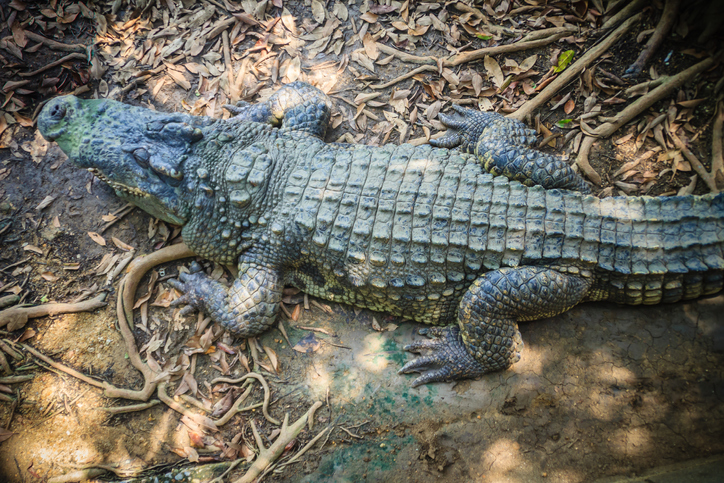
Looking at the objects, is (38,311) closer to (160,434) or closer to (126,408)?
(126,408)

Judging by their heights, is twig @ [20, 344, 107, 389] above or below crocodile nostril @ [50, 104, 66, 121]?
below

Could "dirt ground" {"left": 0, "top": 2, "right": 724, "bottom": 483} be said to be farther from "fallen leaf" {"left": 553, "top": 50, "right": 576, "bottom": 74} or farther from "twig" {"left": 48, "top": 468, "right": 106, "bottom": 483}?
"fallen leaf" {"left": 553, "top": 50, "right": 576, "bottom": 74}

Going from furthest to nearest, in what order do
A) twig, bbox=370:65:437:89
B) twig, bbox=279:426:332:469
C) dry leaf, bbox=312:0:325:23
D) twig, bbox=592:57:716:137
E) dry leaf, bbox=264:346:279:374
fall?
dry leaf, bbox=312:0:325:23, twig, bbox=370:65:437:89, twig, bbox=592:57:716:137, dry leaf, bbox=264:346:279:374, twig, bbox=279:426:332:469

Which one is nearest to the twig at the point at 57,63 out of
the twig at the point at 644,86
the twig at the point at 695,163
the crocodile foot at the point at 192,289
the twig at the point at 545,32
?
the crocodile foot at the point at 192,289

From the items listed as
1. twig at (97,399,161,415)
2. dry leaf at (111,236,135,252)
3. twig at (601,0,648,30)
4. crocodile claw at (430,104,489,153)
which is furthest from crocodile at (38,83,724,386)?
twig at (601,0,648,30)

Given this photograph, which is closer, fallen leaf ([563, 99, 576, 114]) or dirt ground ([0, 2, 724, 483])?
dirt ground ([0, 2, 724, 483])

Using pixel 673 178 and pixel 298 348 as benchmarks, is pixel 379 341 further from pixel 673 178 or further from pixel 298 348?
pixel 673 178

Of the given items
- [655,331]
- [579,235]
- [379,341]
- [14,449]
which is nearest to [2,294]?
[14,449]
